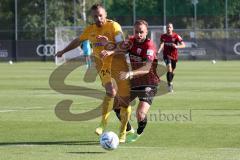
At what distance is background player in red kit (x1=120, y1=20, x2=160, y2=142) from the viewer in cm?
1253

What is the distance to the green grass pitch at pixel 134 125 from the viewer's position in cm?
1141

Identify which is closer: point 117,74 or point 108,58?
point 117,74

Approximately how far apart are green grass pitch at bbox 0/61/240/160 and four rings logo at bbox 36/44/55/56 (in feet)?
104

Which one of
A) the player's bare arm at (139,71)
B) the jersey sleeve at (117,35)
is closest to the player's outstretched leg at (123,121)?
the player's bare arm at (139,71)

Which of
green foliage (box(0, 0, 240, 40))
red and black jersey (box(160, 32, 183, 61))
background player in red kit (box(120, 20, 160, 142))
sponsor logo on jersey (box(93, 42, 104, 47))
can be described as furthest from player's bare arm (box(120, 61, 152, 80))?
green foliage (box(0, 0, 240, 40))

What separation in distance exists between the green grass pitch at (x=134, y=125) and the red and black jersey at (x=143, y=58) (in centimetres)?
102

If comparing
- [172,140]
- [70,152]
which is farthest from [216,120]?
[70,152]

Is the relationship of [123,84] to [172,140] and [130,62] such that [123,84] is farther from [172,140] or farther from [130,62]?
[172,140]

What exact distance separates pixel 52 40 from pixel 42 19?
7894 millimetres

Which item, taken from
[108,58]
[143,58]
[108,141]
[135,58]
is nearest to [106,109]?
[108,58]

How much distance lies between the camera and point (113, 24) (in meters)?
13.4

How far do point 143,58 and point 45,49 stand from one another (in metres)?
44.6

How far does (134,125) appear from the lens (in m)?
15.4

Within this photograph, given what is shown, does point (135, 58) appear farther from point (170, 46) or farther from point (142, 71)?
point (170, 46)
